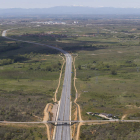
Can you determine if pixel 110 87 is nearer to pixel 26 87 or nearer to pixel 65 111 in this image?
pixel 65 111

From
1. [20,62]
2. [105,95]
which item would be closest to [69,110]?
[105,95]

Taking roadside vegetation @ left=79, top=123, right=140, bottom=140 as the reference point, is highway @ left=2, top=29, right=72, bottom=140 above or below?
below

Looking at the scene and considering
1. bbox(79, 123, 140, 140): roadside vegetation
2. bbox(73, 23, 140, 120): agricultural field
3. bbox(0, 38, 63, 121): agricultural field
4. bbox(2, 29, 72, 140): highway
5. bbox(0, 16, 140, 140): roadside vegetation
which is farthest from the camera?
bbox(73, 23, 140, 120): agricultural field

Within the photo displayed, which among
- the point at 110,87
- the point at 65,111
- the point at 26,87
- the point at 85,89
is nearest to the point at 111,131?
the point at 65,111

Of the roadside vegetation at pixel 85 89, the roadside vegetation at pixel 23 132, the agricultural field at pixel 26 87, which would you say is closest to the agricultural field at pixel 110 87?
the roadside vegetation at pixel 85 89

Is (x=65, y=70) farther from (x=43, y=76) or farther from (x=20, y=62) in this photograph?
(x=20, y=62)

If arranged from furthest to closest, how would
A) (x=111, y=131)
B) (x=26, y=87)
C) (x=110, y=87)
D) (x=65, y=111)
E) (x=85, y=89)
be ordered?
(x=26, y=87), (x=110, y=87), (x=85, y=89), (x=65, y=111), (x=111, y=131)

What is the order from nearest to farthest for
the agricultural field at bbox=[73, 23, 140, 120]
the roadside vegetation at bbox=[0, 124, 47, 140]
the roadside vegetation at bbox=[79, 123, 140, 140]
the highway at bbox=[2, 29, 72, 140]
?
1. the roadside vegetation at bbox=[79, 123, 140, 140]
2. the roadside vegetation at bbox=[0, 124, 47, 140]
3. the highway at bbox=[2, 29, 72, 140]
4. the agricultural field at bbox=[73, 23, 140, 120]

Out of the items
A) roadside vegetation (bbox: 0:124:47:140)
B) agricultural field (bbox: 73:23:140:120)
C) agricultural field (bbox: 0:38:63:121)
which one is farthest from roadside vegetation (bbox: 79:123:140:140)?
agricultural field (bbox: 0:38:63:121)

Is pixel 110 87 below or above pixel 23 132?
below

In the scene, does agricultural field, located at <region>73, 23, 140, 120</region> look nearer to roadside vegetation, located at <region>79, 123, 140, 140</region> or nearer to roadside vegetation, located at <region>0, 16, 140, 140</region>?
roadside vegetation, located at <region>0, 16, 140, 140</region>

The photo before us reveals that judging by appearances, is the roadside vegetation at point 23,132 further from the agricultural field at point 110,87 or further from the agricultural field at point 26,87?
the agricultural field at point 110,87
